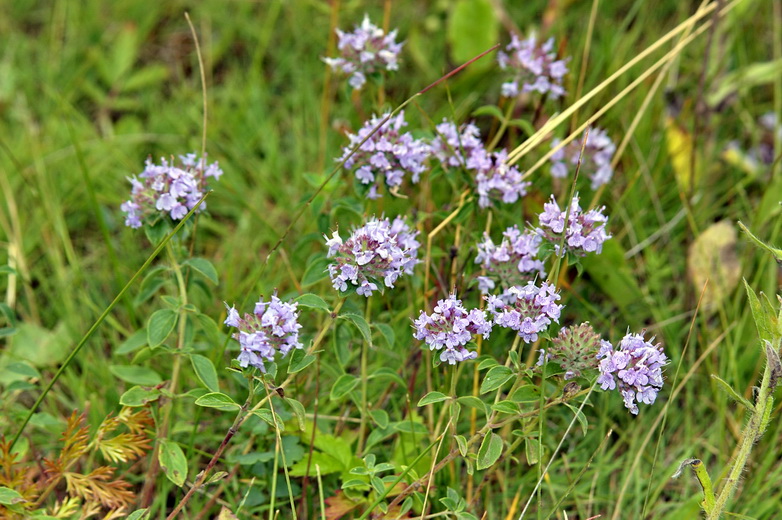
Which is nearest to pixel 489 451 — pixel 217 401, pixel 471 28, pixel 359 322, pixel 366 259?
pixel 359 322

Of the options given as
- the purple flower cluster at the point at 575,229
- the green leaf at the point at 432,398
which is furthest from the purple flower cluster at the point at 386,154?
the green leaf at the point at 432,398

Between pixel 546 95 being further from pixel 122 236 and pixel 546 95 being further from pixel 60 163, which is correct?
pixel 60 163

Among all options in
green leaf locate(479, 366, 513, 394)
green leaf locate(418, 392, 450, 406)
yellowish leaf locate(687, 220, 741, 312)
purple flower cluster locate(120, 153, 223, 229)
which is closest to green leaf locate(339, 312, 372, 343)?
green leaf locate(418, 392, 450, 406)

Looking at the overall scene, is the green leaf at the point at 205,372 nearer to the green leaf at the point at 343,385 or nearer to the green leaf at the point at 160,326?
the green leaf at the point at 160,326

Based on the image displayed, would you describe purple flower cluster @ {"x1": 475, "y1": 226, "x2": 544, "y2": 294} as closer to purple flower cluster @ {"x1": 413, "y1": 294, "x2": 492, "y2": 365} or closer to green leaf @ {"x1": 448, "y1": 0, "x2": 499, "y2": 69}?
purple flower cluster @ {"x1": 413, "y1": 294, "x2": 492, "y2": 365}

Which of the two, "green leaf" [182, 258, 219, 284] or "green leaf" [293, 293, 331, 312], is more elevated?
"green leaf" [182, 258, 219, 284]

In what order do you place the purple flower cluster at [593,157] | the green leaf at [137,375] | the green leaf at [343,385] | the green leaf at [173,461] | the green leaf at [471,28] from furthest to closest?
the green leaf at [471,28] → the purple flower cluster at [593,157] → the green leaf at [137,375] → the green leaf at [343,385] → the green leaf at [173,461]

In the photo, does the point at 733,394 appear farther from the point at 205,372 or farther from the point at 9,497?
the point at 9,497
